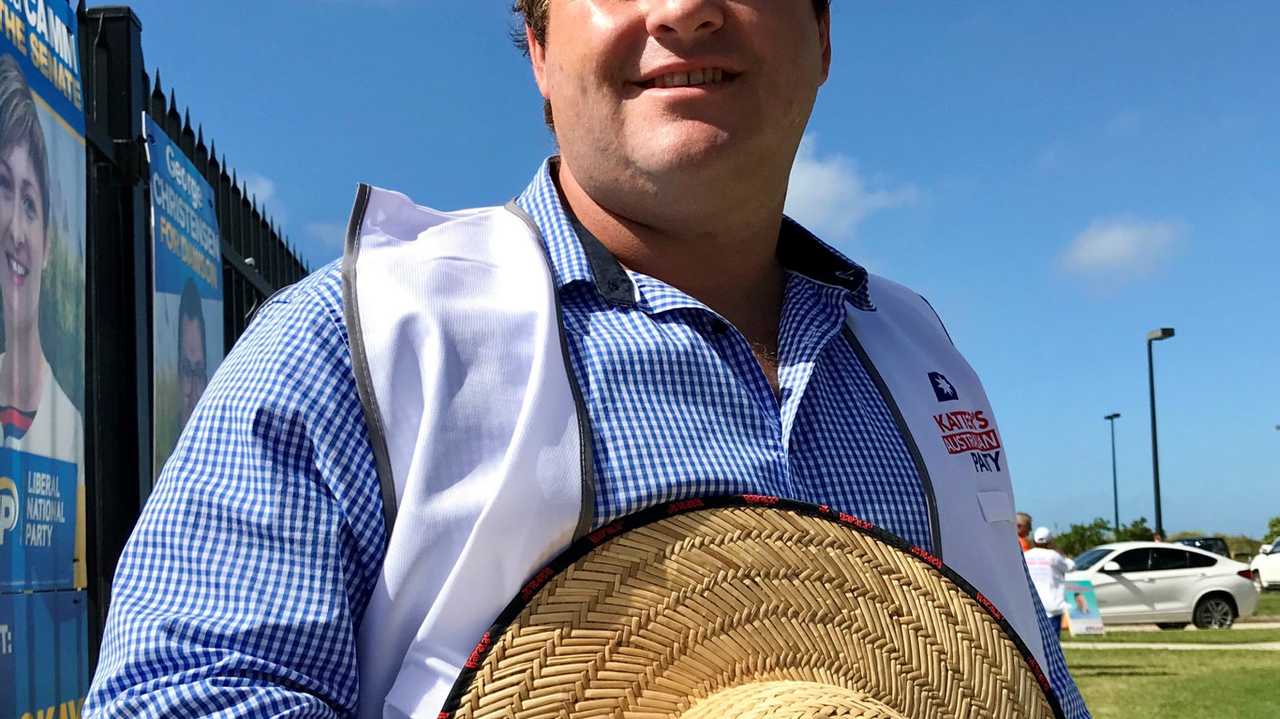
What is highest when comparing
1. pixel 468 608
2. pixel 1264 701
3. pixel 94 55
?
pixel 94 55

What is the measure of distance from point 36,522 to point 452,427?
3.28m

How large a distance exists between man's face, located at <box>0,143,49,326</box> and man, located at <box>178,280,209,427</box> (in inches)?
61.8

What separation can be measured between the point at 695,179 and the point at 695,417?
31 cm

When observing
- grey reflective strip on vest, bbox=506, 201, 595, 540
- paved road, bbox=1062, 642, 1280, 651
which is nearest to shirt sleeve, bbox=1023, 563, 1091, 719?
grey reflective strip on vest, bbox=506, 201, 595, 540

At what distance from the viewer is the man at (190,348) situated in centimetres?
562

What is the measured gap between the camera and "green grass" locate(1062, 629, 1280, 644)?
1574 cm

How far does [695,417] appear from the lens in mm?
1348

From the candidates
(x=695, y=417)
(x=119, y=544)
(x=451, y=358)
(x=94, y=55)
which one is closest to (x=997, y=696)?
(x=695, y=417)

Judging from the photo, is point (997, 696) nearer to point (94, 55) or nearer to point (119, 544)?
point (119, 544)

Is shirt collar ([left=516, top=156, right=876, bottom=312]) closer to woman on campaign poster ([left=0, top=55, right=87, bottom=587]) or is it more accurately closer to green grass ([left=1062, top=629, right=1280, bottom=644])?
woman on campaign poster ([left=0, top=55, right=87, bottom=587])

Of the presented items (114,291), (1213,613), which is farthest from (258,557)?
(1213,613)

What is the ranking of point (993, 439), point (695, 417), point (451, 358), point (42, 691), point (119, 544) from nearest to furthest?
1. point (451, 358)
2. point (695, 417)
3. point (993, 439)
4. point (42, 691)
5. point (119, 544)

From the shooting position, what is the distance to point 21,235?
384cm

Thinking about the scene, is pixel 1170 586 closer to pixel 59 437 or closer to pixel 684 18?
pixel 59 437
